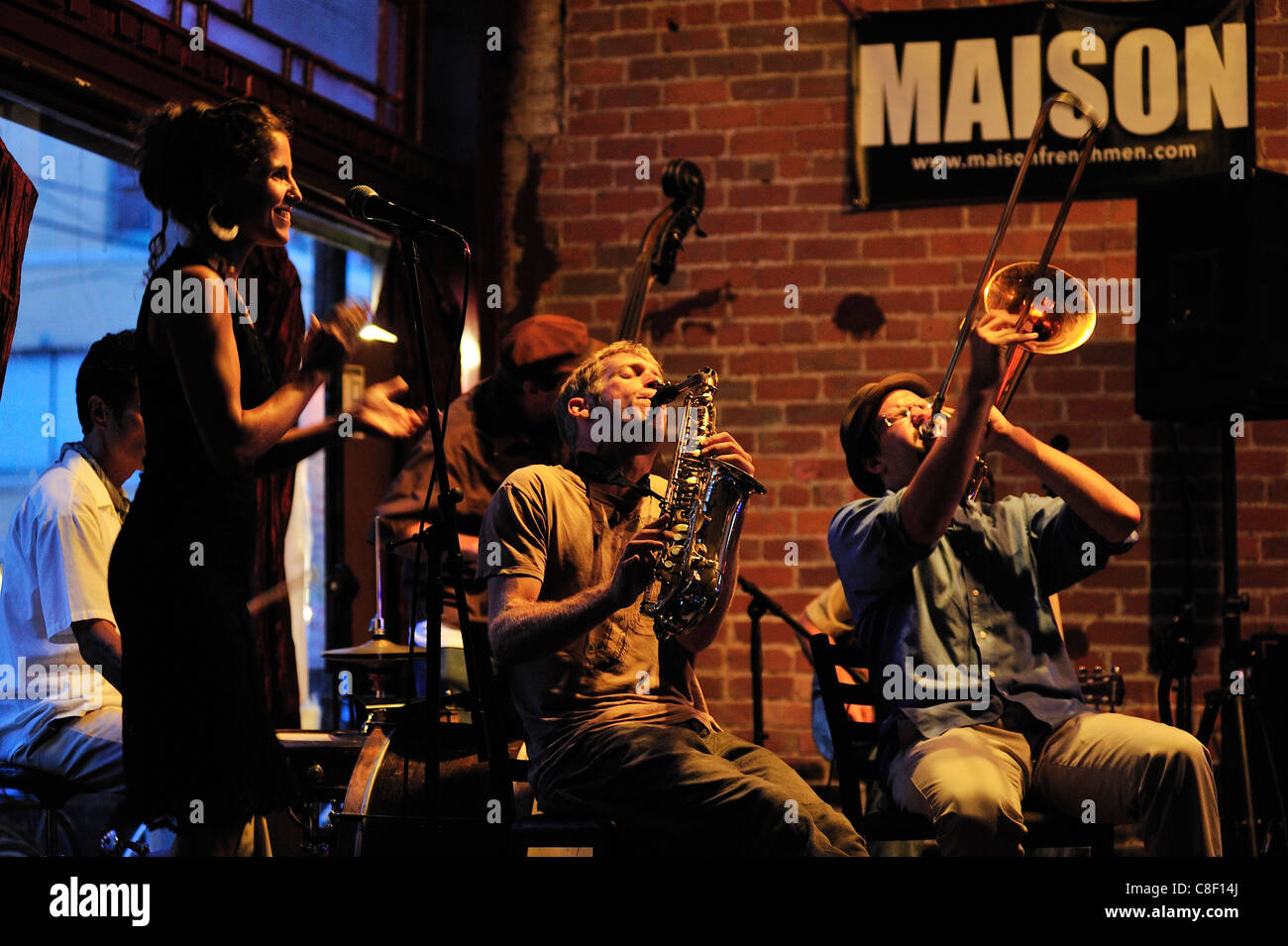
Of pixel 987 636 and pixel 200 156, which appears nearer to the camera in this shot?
pixel 200 156

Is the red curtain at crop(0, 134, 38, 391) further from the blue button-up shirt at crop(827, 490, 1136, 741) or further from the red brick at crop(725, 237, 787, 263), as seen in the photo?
the red brick at crop(725, 237, 787, 263)

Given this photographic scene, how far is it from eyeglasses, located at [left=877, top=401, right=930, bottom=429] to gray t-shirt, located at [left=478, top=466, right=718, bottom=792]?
0.65 metres

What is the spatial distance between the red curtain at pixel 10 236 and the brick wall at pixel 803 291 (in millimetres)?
2222

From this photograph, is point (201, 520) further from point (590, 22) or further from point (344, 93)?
point (590, 22)

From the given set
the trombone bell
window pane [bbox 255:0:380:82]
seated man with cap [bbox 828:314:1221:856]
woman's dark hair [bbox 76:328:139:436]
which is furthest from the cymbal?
window pane [bbox 255:0:380:82]

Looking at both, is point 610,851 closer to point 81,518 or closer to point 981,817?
point 981,817

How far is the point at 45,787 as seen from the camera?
9.61 feet

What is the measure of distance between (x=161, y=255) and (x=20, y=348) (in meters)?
1.21

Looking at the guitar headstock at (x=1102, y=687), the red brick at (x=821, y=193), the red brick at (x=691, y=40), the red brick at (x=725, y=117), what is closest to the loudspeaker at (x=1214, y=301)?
the guitar headstock at (x=1102, y=687)

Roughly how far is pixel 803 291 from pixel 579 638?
2638 mm

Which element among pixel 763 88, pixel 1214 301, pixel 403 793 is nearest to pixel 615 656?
pixel 403 793

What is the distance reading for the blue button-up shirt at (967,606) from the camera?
2758 mm

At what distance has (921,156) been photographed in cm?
485
